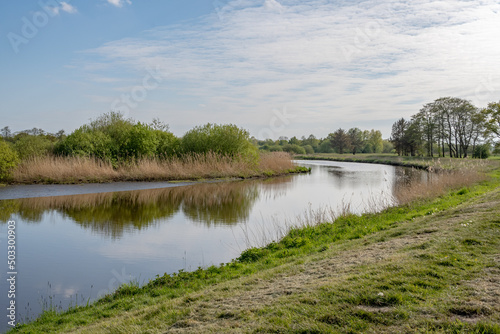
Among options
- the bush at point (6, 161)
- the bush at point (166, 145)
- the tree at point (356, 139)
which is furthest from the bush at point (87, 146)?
the tree at point (356, 139)

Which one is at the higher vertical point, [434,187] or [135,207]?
[434,187]

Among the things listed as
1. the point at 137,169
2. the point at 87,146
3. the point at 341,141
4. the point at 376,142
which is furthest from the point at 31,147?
the point at 376,142

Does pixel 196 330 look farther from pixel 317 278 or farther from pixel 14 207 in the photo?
pixel 14 207

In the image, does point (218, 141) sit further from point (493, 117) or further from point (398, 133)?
point (398, 133)

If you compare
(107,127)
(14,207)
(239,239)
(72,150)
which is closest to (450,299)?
(239,239)

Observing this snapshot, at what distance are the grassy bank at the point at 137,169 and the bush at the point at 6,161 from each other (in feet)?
1.73

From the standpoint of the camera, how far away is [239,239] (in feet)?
32.9

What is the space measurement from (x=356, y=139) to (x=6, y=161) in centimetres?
9015

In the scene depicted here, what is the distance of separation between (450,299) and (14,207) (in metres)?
15.7

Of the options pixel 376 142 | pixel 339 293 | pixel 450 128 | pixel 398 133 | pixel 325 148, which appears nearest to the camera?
pixel 339 293

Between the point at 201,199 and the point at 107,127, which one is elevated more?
the point at 107,127

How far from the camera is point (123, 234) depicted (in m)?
10.6

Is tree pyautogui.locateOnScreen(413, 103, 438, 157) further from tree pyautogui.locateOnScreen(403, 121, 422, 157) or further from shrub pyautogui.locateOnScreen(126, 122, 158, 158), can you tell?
shrub pyautogui.locateOnScreen(126, 122, 158, 158)

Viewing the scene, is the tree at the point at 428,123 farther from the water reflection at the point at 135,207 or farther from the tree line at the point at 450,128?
the water reflection at the point at 135,207
